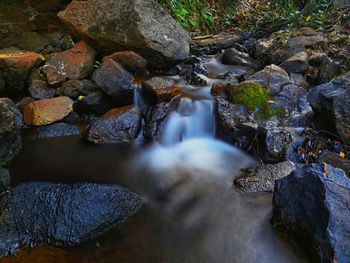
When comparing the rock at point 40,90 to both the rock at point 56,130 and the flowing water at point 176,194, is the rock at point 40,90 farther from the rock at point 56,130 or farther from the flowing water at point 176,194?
the flowing water at point 176,194

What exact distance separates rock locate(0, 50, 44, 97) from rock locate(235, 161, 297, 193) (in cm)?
593

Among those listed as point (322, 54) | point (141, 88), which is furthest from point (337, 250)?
point (322, 54)

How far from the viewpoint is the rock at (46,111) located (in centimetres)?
523

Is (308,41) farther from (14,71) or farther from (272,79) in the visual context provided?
(14,71)

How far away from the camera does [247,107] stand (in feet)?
16.7

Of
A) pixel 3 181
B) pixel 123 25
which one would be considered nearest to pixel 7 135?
pixel 3 181

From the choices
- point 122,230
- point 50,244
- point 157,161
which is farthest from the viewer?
point 157,161

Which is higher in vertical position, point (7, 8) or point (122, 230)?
point (7, 8)

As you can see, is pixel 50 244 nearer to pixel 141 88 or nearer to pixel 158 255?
pixel 158 255

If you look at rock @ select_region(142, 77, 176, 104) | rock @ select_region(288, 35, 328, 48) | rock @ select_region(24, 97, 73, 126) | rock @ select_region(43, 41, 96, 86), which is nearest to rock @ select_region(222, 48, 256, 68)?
rock @ select_region(288, 35, 328, 48)

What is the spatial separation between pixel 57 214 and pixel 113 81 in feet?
13.1

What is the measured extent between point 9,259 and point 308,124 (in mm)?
5520

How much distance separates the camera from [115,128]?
4.98 metres

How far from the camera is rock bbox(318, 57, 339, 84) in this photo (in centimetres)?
597
